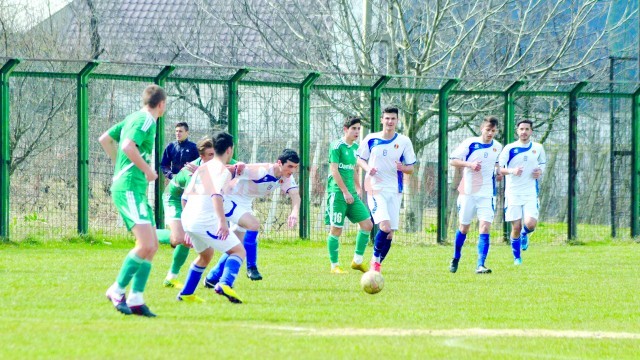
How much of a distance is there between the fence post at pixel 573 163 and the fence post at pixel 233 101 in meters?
6.44

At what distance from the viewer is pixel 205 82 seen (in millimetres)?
19953

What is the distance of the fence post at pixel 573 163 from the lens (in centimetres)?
2312

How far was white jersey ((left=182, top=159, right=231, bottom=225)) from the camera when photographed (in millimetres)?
11359

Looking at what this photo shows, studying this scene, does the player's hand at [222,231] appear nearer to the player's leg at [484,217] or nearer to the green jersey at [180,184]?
the green jersey at [180,184]

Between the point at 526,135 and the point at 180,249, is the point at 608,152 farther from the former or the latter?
the point at 180,249

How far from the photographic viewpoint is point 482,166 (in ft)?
55.3

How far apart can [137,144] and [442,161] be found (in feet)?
39.8

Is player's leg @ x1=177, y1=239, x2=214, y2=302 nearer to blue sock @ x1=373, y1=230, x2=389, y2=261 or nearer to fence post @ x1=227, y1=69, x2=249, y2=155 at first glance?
blue sock @ x1=373, y1=230, x2=389, y2=261

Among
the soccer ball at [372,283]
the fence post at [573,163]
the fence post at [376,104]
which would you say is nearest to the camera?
the soccer ball at [372,283]

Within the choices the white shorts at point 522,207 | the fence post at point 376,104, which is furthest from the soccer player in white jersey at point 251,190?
the fence post at point 376,104

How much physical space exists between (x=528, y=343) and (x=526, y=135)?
9.11 meters

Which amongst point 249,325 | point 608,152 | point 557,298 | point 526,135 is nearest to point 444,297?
point 557,298

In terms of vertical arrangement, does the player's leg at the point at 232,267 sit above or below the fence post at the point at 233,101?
below

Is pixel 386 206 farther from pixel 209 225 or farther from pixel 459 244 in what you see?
pixel 209 225
